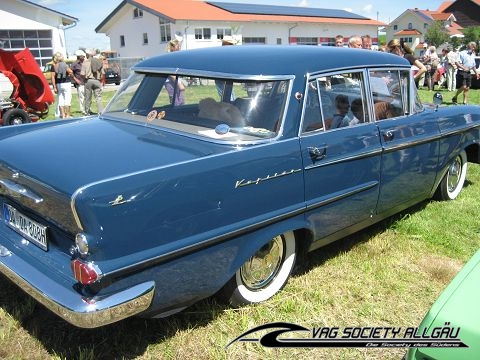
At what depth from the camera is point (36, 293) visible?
2473 millimetres

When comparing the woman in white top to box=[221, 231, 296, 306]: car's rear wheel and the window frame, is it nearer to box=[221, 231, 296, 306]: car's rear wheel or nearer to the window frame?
the window frame

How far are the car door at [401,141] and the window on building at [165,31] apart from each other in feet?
106

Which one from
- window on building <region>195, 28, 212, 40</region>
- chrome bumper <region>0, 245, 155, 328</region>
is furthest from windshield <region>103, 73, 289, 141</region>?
window on building <region>195, 28, 212, 40</region>

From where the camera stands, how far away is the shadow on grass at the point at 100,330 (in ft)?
8.95

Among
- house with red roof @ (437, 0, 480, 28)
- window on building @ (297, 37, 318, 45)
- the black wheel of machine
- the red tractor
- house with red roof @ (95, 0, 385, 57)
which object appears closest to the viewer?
the black wheel of machine

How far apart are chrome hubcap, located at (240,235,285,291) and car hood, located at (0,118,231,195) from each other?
76 centimetres

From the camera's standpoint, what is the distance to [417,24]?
69750 millimetres

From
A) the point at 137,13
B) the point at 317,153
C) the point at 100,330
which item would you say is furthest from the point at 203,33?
the point at 100,330

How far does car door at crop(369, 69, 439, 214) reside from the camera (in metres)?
3.86

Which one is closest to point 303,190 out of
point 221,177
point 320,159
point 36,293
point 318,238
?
point 320,159

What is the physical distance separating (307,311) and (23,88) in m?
9.73

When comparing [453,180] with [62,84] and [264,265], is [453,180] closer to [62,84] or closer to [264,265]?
[264,265]

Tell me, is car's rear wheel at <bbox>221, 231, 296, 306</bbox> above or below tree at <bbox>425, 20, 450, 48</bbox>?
below

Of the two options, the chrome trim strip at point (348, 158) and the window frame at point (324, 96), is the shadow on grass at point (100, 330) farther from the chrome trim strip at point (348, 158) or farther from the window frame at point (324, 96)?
the window frame at point (324, 96)
